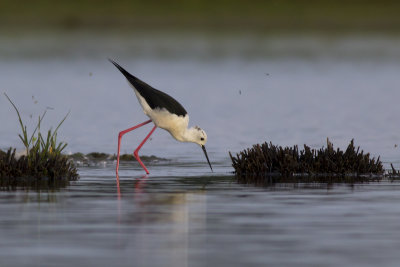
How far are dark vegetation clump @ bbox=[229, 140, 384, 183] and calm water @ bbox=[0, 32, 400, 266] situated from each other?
35 centimetres

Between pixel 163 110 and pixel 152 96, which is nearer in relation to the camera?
pixel 152 96

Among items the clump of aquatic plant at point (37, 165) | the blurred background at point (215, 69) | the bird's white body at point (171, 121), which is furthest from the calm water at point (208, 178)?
the bird's white body at point (171, 121)

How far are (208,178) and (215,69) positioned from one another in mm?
31929

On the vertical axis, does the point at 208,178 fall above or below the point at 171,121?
below

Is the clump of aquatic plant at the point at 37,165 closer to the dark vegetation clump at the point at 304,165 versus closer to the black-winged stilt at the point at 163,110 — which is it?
the dark vegetation clump at the point at 304,165

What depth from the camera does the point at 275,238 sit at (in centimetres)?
1039

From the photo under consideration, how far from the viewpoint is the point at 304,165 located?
1570cm

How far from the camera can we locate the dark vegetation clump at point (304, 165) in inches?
615

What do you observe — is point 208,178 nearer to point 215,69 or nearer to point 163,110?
point 163,110

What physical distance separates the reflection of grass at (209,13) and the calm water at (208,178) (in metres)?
23.2

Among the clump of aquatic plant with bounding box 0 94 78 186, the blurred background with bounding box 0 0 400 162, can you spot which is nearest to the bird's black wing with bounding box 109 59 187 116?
the blurred background with bounding box 0 0 400 162

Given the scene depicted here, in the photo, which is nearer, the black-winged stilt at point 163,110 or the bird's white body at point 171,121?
the black-winged stilt at point 163,110

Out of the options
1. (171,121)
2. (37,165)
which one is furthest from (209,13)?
(37,165)

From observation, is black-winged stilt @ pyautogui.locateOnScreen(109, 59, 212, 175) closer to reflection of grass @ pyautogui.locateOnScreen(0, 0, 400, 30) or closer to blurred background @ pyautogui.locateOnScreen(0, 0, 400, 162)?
blurred background @ pyautogui.locateOnScreen(0, 0, 400, 162)
